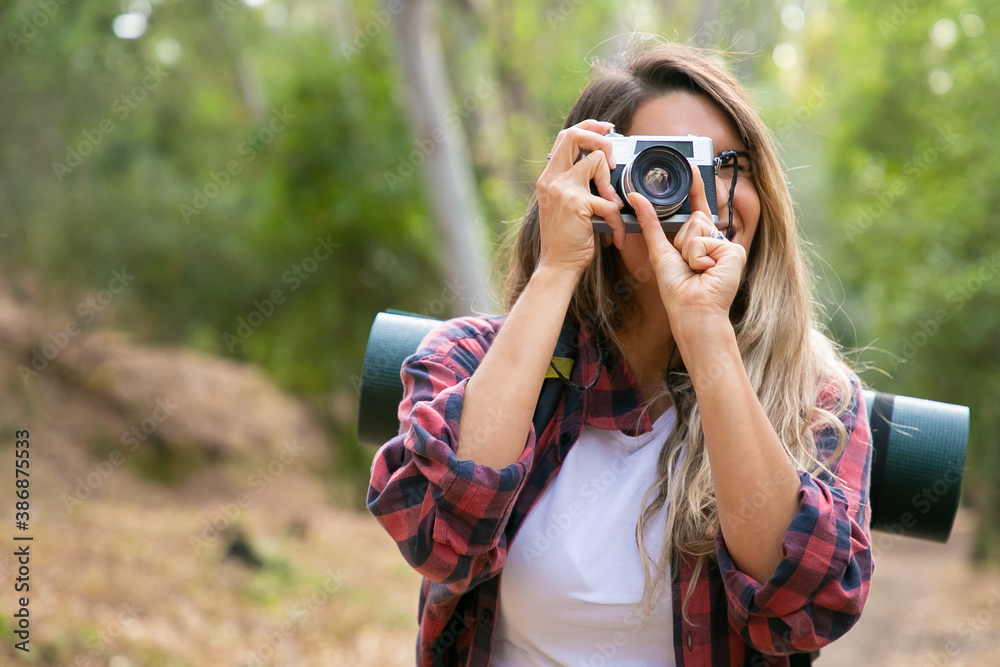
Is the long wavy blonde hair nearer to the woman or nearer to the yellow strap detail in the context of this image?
the woman

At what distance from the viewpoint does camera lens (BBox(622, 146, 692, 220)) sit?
1641mm

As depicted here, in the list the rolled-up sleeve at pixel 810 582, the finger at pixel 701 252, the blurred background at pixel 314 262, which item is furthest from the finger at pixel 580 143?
the blurred background at pixel 314 262

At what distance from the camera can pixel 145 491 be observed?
10297mm

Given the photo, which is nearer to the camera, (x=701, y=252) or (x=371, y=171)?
(x=701, y=252)

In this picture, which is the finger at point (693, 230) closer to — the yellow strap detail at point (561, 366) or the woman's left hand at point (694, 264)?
the woman's left hand at point (694, 264)

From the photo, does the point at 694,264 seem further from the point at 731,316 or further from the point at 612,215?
the point at 731,316

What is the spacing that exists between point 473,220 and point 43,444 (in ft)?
19.6

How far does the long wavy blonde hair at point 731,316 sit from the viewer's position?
1.57 meters

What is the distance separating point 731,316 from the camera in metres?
1.85

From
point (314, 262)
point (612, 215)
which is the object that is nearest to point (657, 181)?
point (612, 215)

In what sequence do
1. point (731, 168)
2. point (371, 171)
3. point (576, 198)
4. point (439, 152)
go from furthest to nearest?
point (371, 171)
point (439, 152)
point (731, 168)
point (576, 198)

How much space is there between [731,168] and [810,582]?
826mm

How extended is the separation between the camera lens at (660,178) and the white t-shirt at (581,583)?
0.53 metres

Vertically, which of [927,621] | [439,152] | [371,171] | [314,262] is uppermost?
[439,152]
